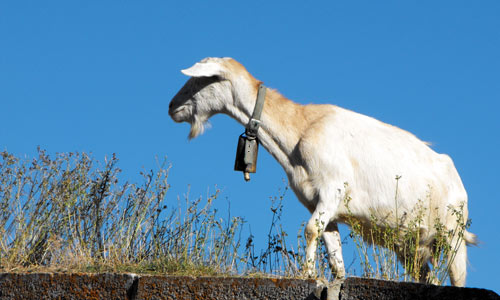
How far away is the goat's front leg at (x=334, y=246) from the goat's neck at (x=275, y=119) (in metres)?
0.66

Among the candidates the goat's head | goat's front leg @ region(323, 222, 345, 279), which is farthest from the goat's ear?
goat's front leg @ region(323, 222, 345, 279)

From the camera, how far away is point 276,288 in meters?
4.48

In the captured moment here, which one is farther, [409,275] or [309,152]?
[309,152]

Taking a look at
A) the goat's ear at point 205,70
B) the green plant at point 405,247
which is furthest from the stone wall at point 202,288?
the goat's ear at point 205,70

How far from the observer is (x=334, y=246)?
641 cm

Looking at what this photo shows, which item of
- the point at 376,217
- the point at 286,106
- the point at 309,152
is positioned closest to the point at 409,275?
the point at 376,217

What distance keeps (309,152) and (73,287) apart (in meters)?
2.37

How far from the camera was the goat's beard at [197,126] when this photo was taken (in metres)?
7.24

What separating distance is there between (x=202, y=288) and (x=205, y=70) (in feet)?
9.15

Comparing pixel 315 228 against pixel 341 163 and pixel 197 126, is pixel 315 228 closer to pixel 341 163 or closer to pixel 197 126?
pixel 341 163

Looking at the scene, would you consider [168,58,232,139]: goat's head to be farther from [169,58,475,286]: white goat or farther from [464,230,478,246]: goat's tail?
[464,230,478,246]: goat's tail

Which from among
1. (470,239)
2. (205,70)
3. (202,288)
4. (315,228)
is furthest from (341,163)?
(202,288)

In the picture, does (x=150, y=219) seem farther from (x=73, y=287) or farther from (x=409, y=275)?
(x=409, y=275)

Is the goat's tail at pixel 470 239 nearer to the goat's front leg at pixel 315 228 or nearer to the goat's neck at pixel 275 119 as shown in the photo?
the goat's front leg at pixel 315 228
